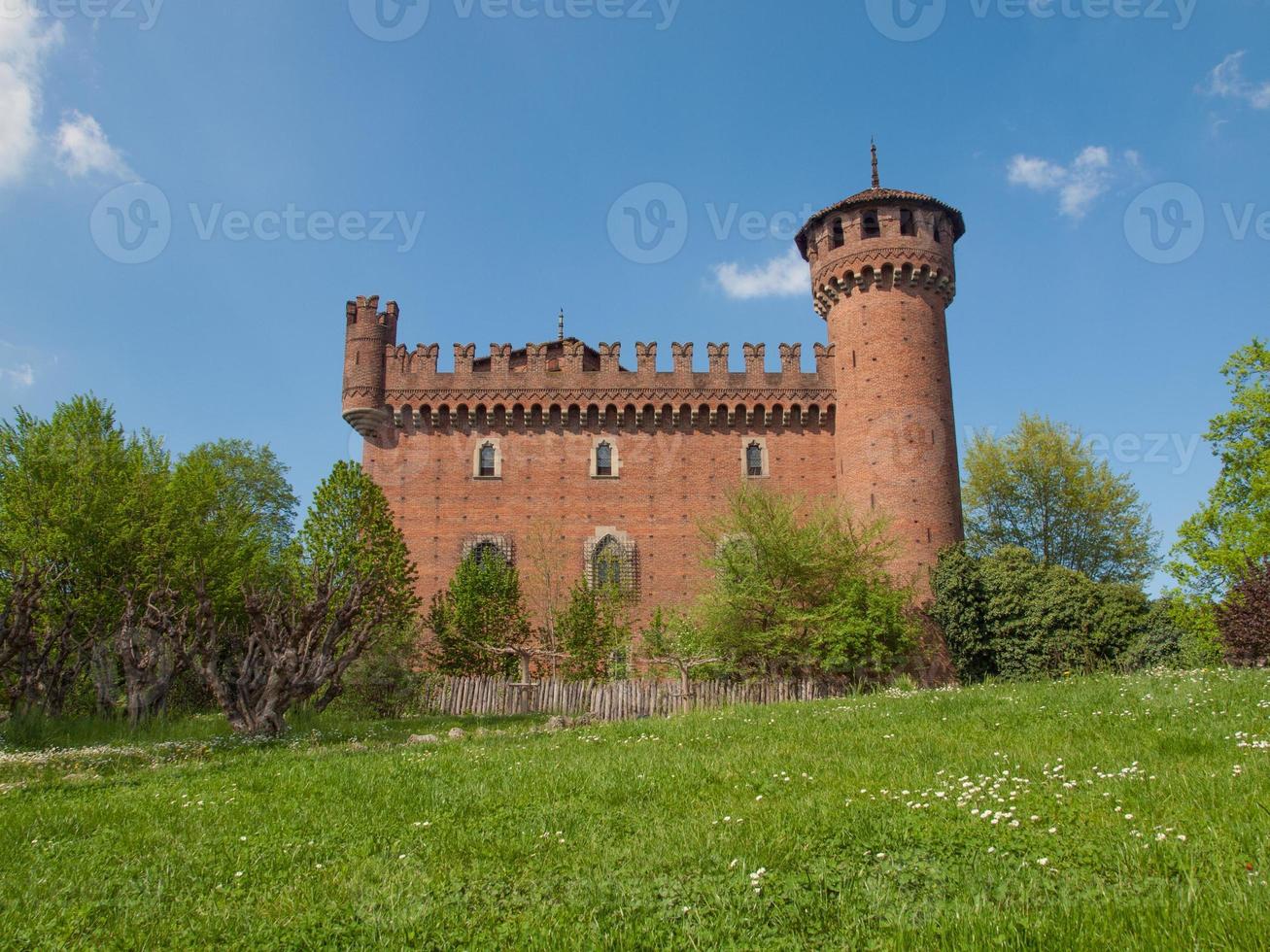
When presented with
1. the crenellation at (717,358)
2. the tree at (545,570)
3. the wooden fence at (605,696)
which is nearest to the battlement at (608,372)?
the crenellation at (717,358)

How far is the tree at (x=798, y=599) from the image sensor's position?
2234cm

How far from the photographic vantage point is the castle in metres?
31.0

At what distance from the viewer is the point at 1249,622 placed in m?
18.0

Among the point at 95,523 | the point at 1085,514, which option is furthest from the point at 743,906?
the point at 1085,514

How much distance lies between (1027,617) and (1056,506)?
1344cm

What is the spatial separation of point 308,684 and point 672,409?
2015cm

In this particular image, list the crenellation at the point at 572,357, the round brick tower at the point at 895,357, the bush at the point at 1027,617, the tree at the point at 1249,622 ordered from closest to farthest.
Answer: the tree at the point at 1249,622, the bush at the point at 1027,617, the round brick tower at the point at 895,357, the crenellation at the point at 572,357

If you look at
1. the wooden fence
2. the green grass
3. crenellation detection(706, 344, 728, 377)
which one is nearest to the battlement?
crenellation detection(706, 344, 728, 377)

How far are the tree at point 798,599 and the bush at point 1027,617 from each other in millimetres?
3616

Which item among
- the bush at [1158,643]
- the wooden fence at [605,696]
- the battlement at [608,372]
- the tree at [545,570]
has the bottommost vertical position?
the wooden fence at [605,696]

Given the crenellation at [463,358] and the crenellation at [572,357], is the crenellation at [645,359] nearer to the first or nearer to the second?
the crenellation at [572,357]

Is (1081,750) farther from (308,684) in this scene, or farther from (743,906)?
(308,684)

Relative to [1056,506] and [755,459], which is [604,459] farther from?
[1056,506]

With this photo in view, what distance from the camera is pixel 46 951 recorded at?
4.51 m
